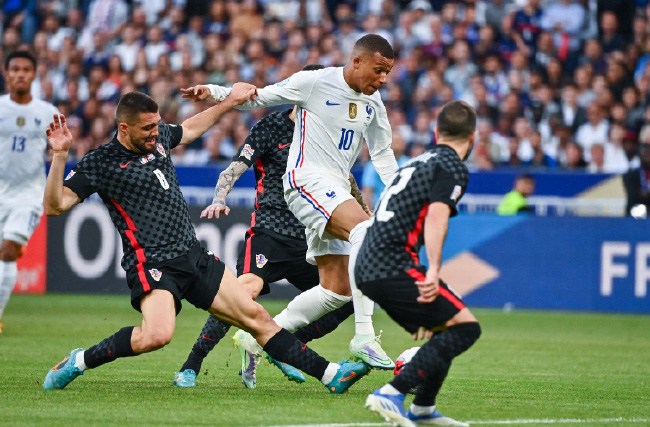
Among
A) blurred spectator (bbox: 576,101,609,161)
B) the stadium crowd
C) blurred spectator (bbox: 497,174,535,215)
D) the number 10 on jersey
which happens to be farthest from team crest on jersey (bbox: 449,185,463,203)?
blurred spectator (bbox: 576,101,609,161)

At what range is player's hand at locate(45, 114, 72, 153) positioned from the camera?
6.68 m

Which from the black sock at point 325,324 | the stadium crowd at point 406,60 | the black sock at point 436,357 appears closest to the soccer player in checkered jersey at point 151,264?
the black sock at point 325,324

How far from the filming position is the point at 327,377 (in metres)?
7.18

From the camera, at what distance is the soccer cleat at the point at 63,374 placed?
7.18m

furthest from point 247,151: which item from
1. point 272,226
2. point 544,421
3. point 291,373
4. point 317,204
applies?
point 544,421

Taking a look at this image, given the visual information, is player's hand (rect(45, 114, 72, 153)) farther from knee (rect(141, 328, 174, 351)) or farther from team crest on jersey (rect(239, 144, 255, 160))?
team crest on jersey (rect(239, 144, 255, 160))

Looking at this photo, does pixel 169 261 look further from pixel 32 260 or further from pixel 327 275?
pixel 32 260

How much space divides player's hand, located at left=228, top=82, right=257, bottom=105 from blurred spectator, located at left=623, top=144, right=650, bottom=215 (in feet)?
30.3

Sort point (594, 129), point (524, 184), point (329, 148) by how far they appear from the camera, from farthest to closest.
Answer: point (594, 129)
point (524, 184)
point (329, 148)

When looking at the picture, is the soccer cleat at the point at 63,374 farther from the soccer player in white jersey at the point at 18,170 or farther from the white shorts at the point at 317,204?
the soccer player in white jersey at the point at 18,170

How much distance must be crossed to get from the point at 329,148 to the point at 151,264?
1.62 metres

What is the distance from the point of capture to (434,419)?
19.6ft

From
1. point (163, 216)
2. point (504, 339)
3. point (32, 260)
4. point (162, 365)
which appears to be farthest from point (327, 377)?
point (32, 260)

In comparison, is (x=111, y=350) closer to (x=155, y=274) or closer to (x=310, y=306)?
(x=155, y=274)
